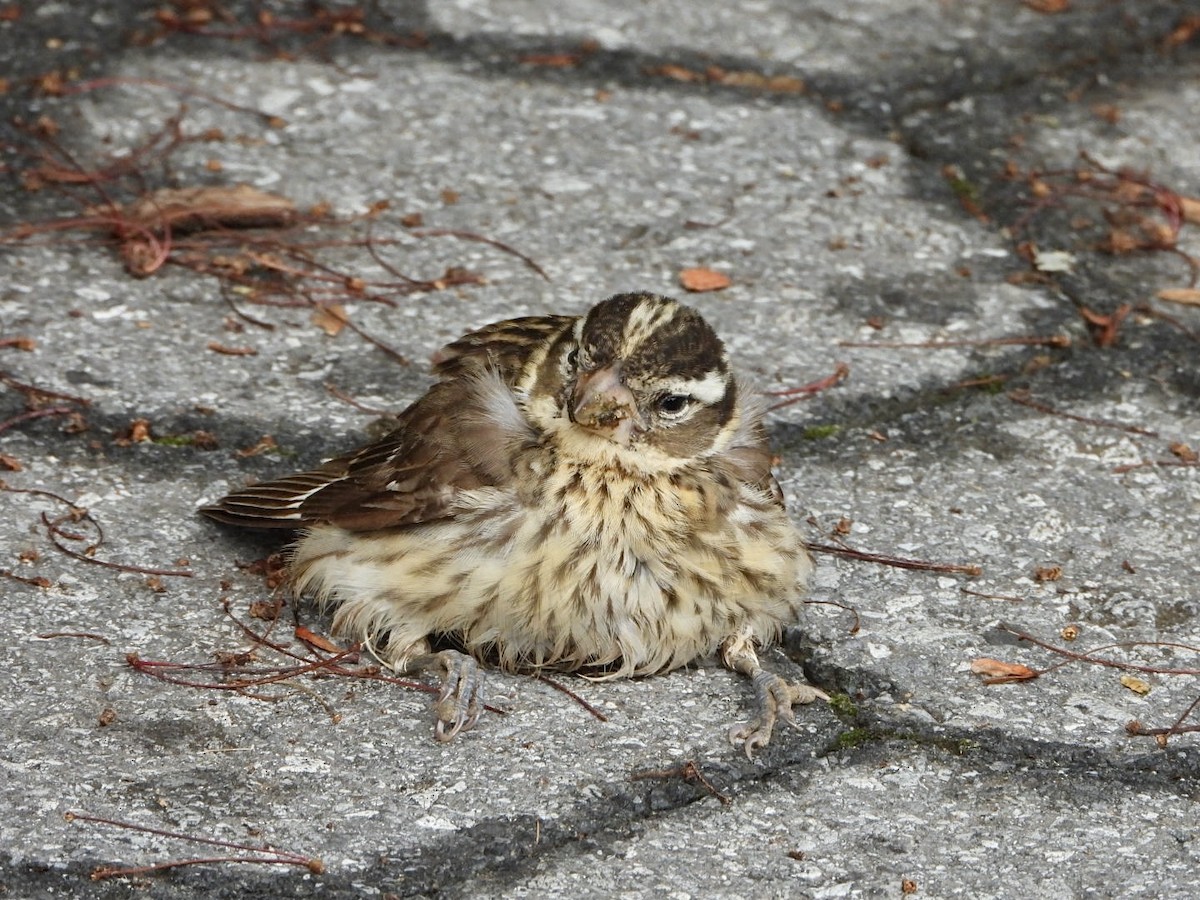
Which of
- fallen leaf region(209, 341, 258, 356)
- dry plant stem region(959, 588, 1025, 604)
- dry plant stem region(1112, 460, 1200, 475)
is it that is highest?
dry plant stem region(1112, 460, 1200, 475)

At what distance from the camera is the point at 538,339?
4.29 m

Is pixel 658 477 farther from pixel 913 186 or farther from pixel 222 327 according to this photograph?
A: pixel 913 186

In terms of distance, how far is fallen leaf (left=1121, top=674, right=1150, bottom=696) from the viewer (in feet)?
12.4

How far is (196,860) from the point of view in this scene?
10.0 ft

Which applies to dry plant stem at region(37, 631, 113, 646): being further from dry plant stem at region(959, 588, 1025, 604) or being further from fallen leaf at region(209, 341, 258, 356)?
dry plant stem at region(959, 588, 1025, 604)

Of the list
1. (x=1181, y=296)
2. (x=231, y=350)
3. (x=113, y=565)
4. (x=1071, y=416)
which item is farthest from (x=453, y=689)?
(x=1181, y=296)

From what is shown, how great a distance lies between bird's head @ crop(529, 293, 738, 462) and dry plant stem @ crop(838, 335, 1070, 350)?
1033 millimetres

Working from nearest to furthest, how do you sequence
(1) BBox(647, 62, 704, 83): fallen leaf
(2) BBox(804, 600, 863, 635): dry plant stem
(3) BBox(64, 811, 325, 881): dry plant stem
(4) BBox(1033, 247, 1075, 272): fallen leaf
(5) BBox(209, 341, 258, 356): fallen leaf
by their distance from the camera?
(3) BBox(64, 811, 325, 881): dry plant stem
(2) BBox(804, 600, 863, 635): dry plant stem
(5) BBox(209, 341, 258, 356): fallen leaf
(4) BBox(1033, 247, 1075, 272): fallen leaf
(1) BBox(647, 62, 704, 83): fallen leaf

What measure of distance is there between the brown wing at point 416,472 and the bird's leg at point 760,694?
0.62m

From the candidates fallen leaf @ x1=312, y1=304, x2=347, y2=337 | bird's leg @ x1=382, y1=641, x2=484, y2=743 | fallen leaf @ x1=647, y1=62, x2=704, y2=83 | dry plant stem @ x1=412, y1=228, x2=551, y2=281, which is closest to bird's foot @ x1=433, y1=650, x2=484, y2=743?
bird's leg @ x1=382, y1=641, x2=484, y2=743

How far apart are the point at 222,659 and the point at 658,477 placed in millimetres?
1019

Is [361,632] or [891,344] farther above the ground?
[891,344]

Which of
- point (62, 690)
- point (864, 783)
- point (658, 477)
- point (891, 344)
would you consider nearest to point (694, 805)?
point (864, 783)

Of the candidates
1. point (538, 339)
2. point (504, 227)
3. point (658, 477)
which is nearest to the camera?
point (658, 477)
